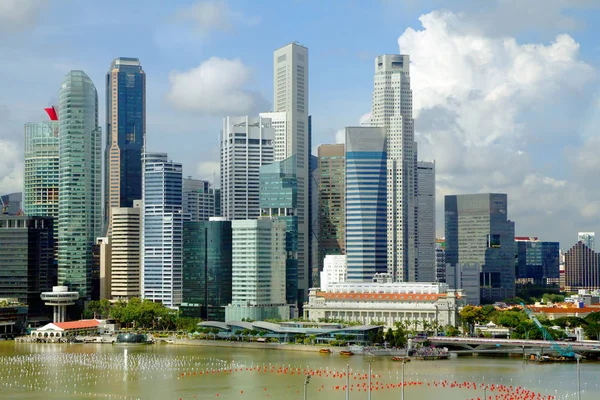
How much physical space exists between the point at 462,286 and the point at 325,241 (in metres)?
24.8

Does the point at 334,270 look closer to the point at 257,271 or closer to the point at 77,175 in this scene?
the point at 257,271

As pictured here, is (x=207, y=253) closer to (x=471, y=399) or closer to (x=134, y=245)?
(x=134, y=245)

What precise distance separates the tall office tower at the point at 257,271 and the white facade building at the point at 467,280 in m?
47.8

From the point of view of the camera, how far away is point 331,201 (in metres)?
174

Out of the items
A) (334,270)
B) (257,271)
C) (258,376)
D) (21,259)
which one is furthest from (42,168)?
(258,376)

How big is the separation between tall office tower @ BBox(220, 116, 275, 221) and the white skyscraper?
4.77 m

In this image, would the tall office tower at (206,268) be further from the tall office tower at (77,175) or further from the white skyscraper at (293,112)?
the white skyscraper at (293,112)

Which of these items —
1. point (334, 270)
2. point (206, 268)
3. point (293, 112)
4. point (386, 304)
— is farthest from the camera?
point (293, 112)

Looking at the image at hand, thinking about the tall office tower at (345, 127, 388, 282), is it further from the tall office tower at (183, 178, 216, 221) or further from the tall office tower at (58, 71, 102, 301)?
the tall office tower at (58, 71, 102, 301)

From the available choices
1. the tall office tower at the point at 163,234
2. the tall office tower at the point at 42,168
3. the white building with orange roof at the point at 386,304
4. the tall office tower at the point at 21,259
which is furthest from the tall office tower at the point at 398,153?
the tall office tower at the point at 42,168

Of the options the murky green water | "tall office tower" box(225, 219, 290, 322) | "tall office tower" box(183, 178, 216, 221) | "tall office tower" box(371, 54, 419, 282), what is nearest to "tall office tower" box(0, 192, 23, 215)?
"tall office tower" box(183, 178, 216, 221)

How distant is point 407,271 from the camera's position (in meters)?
168

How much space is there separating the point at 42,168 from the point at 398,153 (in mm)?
62169

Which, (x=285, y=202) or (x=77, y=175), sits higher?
(x=77, y=175)
